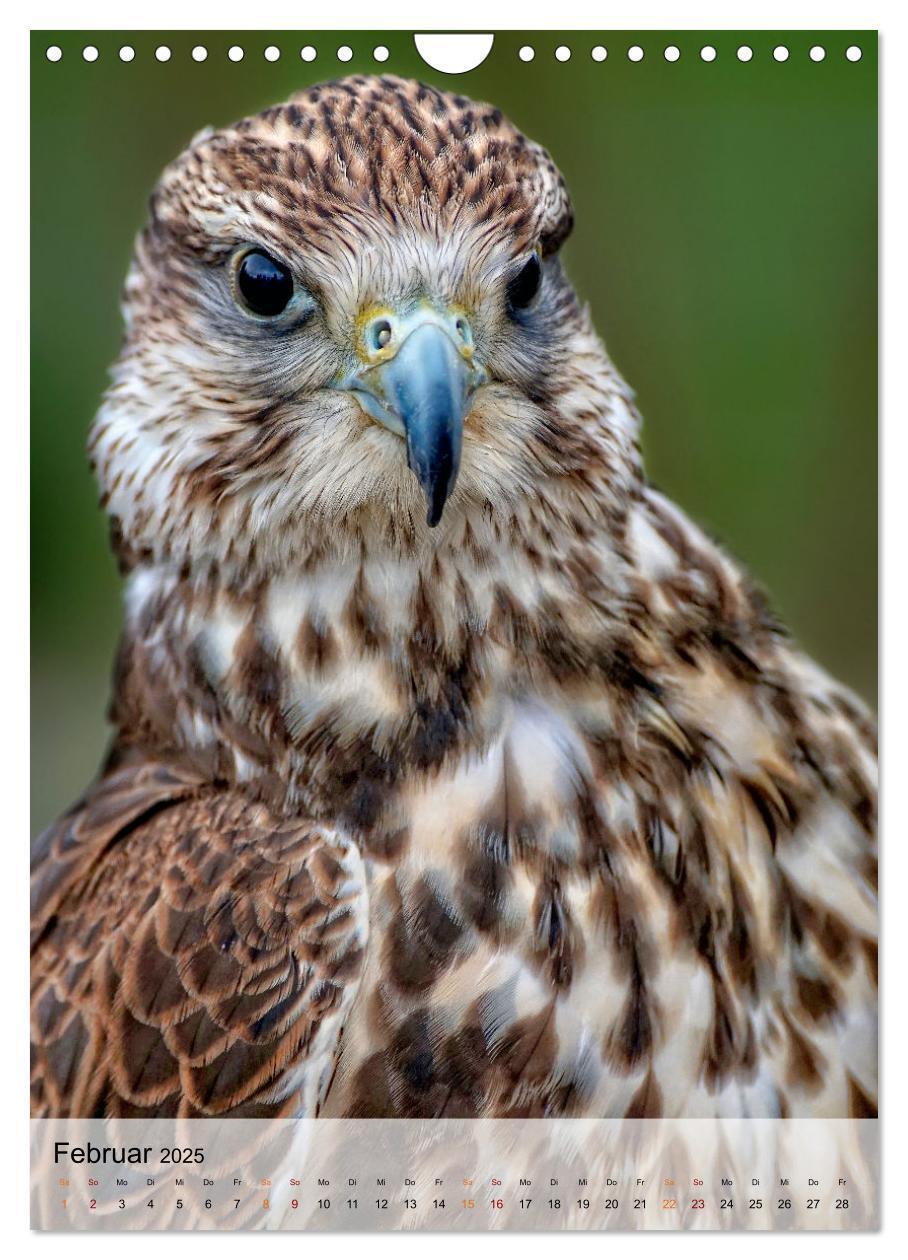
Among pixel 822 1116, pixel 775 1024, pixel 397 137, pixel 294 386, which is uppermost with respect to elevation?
pixel 397 137

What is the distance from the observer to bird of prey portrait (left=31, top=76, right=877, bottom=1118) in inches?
61.4

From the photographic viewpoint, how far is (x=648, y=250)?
1931 mm

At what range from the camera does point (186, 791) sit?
5.81 ft

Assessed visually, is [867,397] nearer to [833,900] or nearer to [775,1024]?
[833,900]

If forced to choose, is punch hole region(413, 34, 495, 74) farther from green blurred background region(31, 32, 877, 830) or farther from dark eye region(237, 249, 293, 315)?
dark eye region(237, 249, 293, 315)

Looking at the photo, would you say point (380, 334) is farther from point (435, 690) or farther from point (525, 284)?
point (435, 690)

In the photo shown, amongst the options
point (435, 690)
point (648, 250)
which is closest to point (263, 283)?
point (435, 690)

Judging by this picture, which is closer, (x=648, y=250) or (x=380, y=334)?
(x=380, y=334)

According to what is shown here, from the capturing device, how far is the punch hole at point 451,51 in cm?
168

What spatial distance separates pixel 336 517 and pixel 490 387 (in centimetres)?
23

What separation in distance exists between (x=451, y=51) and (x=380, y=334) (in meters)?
0.44

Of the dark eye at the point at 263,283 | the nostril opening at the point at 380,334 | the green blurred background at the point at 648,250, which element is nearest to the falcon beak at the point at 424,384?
the nostril opening at the point at 380,334

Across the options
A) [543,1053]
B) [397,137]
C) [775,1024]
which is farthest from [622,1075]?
[397,137]

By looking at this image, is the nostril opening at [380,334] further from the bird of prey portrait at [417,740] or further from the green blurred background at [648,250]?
the green blurred background at [648,250]
